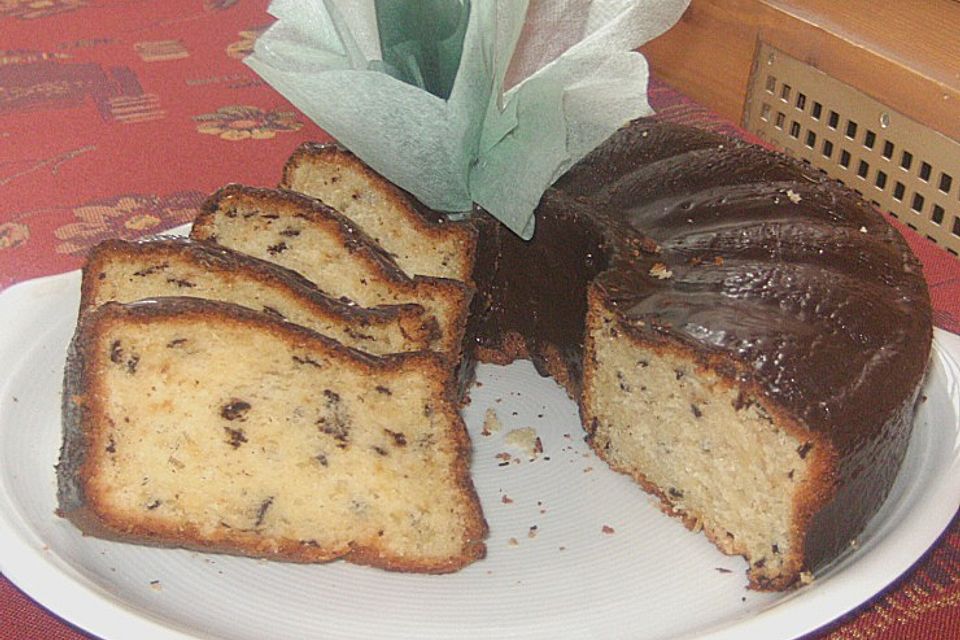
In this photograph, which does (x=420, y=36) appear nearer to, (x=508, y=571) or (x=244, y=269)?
(x=244, y=269)

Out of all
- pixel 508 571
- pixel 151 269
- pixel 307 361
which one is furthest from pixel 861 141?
pixel 151 269

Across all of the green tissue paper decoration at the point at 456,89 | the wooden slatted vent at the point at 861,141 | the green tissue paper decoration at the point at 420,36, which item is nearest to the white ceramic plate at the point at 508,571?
the green tissue paper decoration at the point at 456,89

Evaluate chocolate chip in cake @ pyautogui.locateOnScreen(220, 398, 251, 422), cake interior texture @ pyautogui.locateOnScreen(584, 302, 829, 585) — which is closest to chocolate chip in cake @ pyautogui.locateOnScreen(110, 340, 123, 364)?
chocolate chip in cake @ pyautogui.locateOnScreen(220, 398, 251, 422)

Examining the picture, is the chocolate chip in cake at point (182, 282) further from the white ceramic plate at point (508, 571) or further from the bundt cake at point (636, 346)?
the white ceramic plate at point (508, 571)

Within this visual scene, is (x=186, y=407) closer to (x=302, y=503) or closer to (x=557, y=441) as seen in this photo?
(x=302, y=503)

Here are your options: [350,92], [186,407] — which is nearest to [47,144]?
[350,92]

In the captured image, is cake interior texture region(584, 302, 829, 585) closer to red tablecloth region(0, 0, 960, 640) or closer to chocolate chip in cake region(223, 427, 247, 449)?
red tablecloth region(0, 0, 960, 640)
